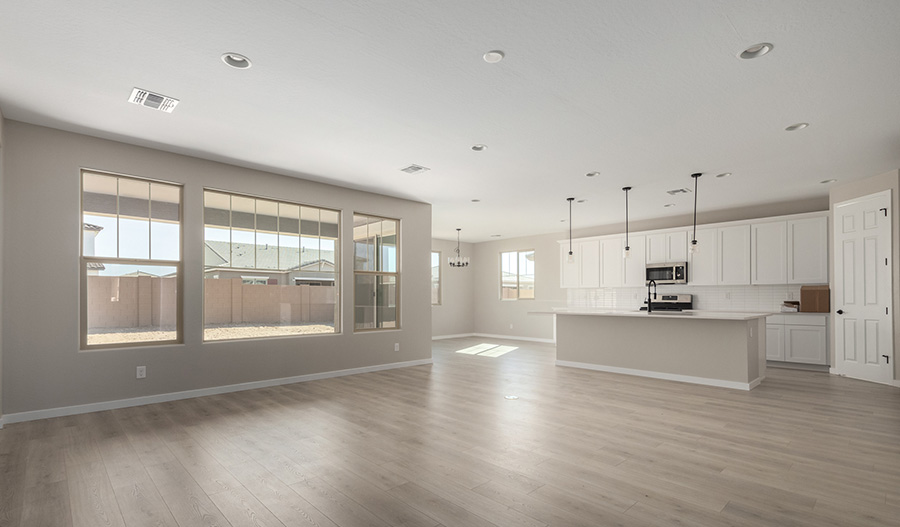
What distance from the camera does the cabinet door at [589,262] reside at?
9.94 meters

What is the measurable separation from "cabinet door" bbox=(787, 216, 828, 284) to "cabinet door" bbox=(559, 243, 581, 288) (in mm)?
3954

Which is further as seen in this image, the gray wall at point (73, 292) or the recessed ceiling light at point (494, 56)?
the gray wall at point (73, 292)

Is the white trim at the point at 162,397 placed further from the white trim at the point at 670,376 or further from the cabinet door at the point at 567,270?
the cabinet door at the point at 567,270

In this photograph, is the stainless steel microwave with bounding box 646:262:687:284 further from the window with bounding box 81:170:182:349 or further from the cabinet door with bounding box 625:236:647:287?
the window with bounding box 81:170:182:349

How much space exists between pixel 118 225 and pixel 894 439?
7546mm

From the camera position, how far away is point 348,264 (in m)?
6.70

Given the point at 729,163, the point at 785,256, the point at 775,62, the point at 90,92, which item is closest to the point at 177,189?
the point at 90,92

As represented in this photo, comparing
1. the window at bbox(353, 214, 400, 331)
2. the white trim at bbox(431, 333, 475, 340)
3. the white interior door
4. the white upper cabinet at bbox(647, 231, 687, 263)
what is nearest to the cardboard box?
the white interior door

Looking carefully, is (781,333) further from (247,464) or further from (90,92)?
(90,92)

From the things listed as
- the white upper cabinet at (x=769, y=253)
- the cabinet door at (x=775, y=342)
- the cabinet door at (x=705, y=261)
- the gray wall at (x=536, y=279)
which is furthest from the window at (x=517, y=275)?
the cabinet door at (x=775, y=342)

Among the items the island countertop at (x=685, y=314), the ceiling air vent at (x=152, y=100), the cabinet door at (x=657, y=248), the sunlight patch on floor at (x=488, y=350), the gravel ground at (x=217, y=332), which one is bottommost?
the sunlight patch on floor at (x=488, y=350)

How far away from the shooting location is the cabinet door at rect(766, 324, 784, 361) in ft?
24.3

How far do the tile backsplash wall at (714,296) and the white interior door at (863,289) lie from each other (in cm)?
122

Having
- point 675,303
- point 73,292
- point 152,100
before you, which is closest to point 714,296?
point 675,303
